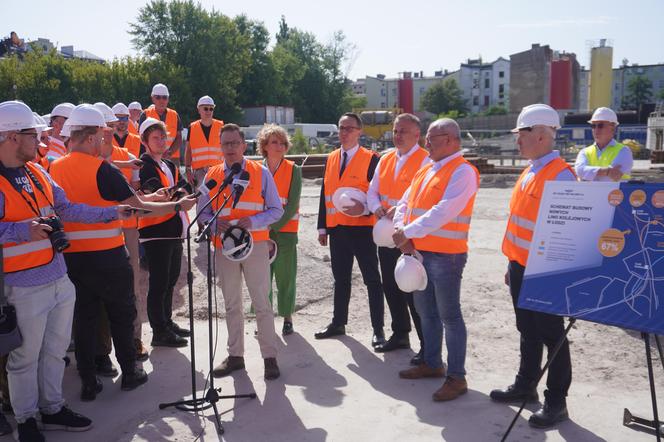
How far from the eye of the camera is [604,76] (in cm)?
6906

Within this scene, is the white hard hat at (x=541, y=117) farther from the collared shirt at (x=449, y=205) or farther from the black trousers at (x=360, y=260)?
the black trousers at (x=360, y=260)

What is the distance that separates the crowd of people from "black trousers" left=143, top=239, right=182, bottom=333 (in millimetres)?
15

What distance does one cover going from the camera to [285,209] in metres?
6.00

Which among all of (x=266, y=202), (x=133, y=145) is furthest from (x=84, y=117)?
(x=133, y=145)

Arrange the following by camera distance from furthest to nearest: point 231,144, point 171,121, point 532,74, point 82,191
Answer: point 532,74
point 171,121
point 231,144
point 82,191

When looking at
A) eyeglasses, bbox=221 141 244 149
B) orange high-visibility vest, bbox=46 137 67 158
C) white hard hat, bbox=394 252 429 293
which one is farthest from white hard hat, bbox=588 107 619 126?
orange high-visibility vest, bbox=46 137 67 158

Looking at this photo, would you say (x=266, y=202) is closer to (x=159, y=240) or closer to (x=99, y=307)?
(x=159, y=240)

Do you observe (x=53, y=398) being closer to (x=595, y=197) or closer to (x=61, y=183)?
(x=61, y=183)

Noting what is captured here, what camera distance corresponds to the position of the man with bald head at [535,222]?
4137 mm

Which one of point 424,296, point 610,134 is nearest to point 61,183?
point 424,296

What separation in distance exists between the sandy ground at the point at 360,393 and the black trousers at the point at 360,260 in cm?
43

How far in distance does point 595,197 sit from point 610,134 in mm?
3914

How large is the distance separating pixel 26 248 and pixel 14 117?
866 millimetres

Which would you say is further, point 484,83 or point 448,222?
point 484,83
